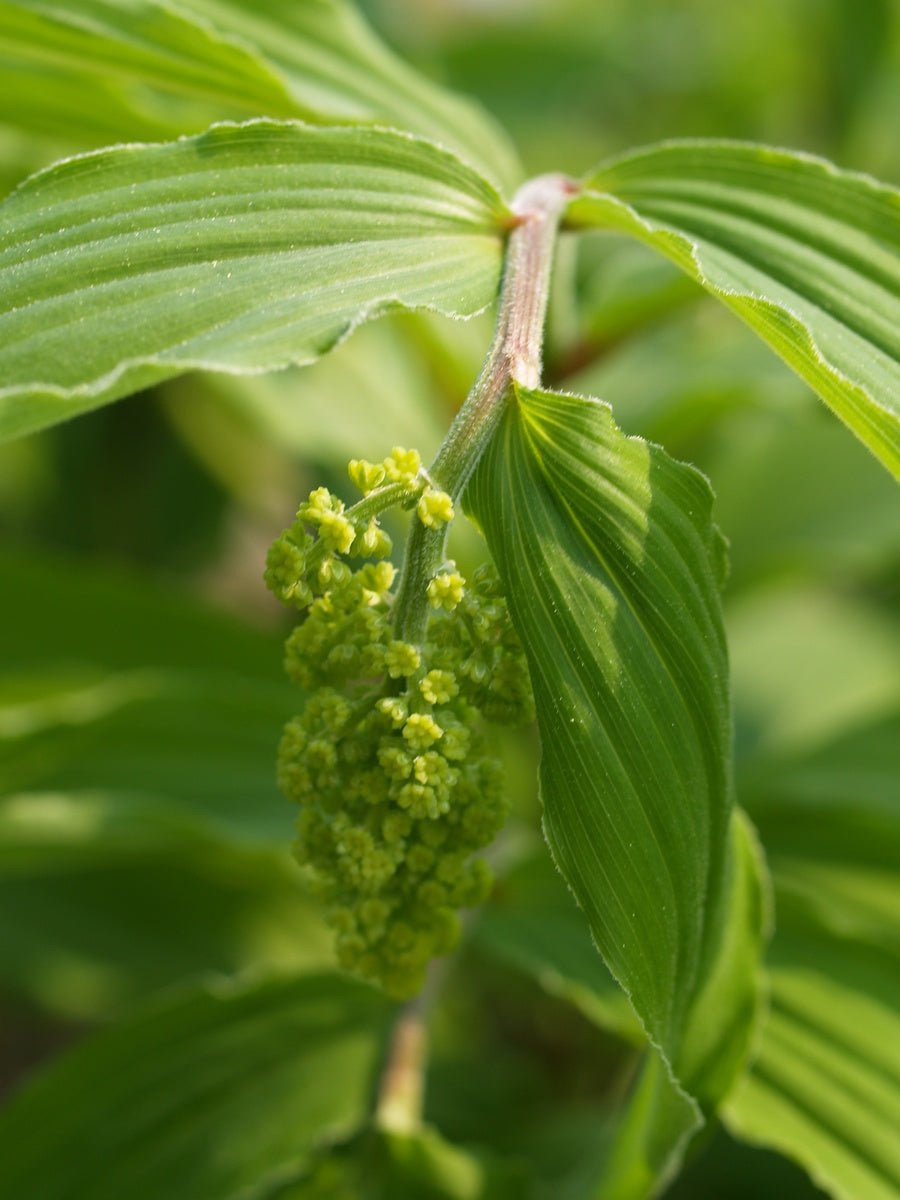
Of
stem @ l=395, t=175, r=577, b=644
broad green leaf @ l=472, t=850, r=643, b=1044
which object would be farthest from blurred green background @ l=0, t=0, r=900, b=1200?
stem @ l=395, t=175, r=577, b=644

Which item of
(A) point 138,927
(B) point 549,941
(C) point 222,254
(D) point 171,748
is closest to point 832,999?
(B) point 549,941

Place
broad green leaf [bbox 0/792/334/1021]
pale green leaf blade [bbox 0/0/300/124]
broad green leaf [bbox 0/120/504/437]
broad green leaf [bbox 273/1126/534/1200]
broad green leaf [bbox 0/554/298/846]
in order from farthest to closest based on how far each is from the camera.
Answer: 1. broad green leaf [bbox 0/792/334/1021]
2. broad green leaf [bbox 0/554/298/846]
3. broad green leaf [bbox 273/1126/534/1200]
4. pale green leaf blade [bbox 0/0/300/124]
5. broad green leaf [bbox 0/120/504/437]

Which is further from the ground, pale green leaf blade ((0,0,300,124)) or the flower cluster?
pale green leaf blade ((0,0,300,124))

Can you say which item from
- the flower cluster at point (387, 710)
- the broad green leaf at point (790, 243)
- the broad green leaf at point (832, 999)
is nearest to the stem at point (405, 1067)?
the broad green leaf at point (832, 999)

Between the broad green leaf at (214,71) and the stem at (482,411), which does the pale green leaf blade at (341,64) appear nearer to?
the broad green leaf at (214,71)

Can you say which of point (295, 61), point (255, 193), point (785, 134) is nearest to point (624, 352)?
point (295, 61)

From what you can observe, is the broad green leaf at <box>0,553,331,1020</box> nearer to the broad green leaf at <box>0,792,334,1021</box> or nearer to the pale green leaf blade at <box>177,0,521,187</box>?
the broad green leaf at <box>0,792,334,1021</box>

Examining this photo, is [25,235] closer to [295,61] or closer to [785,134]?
[295,61]

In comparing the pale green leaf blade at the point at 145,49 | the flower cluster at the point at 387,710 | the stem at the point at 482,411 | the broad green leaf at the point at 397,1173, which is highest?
the pale green leaf blade at the point at 145,49

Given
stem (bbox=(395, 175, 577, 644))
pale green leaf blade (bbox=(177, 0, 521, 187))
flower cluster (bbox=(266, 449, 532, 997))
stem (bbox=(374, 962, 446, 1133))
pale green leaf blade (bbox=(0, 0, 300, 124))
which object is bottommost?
stem (bbox=(374, 962, 446, 1133))
